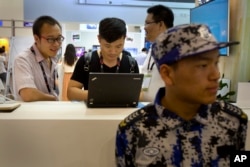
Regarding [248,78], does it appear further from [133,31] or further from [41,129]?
[133,31]

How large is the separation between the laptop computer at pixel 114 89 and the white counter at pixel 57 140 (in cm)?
14

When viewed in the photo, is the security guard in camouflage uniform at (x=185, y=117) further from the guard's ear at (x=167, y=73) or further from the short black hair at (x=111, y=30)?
the short black hair at (x=111, y=30)

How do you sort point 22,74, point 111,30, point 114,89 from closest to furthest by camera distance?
point 114,89
point 111,30
point 22,74

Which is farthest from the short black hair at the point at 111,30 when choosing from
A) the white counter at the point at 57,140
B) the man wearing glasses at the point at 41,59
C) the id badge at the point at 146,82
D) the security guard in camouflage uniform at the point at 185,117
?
the security guard in camouflage uniform at the point at 185,117

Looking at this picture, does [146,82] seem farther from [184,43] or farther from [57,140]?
[184,43]

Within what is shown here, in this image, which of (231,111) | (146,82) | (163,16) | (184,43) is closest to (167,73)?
(184,43)

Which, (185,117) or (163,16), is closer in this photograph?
(185,117)

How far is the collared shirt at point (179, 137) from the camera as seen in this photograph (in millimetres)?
961

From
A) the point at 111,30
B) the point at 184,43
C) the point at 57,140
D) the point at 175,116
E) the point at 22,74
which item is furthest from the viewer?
the point at 22,74

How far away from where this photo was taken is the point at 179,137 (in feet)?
3.18

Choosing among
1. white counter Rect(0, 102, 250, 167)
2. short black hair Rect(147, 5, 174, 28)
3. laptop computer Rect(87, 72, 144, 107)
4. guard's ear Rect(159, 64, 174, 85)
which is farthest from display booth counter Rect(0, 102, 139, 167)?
short black hair Rect(147, 5, 174, 28)

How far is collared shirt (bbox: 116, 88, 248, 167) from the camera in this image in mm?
961

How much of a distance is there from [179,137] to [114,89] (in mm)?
563

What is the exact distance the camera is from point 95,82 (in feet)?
4.66
